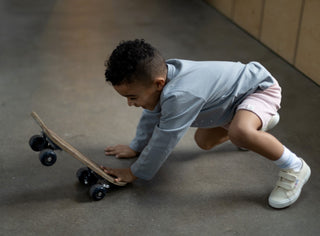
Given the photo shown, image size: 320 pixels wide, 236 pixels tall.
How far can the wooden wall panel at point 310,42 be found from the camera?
2371mm

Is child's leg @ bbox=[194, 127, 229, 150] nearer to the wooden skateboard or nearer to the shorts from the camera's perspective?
the shorts

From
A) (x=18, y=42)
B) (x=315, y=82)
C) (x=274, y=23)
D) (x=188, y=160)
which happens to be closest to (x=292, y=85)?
(x=315, y=82)

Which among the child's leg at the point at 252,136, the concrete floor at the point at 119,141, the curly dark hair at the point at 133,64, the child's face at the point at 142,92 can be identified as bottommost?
the concrete floor at the point at 119,141

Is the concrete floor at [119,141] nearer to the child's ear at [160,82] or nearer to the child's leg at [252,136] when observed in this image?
the child's leg at [252,136]

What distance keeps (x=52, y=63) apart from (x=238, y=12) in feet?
4.20

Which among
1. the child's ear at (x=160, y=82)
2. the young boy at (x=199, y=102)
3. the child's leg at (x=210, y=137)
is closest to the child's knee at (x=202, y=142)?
the child's leg at (x=210, y=137)

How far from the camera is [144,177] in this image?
167 centimetres

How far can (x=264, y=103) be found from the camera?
1.64 meters

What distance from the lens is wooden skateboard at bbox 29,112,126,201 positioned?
61.3 inches

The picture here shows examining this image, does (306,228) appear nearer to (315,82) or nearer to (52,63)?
(315,82)

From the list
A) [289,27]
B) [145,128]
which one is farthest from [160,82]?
[289,27]

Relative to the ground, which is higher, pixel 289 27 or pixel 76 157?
pixel 289 27

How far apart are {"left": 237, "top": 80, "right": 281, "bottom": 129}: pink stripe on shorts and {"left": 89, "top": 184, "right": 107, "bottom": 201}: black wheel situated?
1.80 feet

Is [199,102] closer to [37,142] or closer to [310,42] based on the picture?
[37,142]
